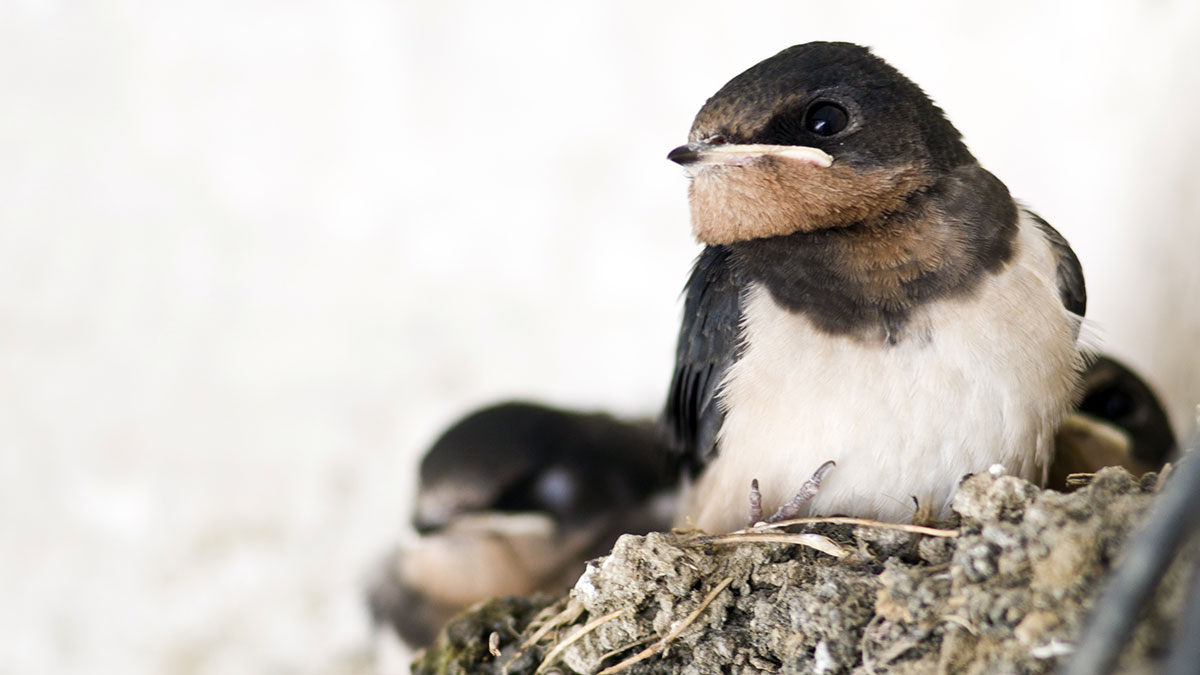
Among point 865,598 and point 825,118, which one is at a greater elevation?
point 825,118

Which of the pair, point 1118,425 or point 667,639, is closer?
point 667,639

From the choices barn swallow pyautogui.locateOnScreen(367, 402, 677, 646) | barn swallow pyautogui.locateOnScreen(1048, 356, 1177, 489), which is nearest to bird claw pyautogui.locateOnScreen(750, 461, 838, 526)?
barn swallow pyautogui.locateOnScreen(1048, 356, 1177, 489)

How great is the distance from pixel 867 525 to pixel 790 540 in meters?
0.09

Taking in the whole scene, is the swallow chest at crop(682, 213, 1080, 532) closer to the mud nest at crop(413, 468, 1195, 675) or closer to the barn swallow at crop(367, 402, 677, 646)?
the mud nest at crop(413, 468, 1195, 675)

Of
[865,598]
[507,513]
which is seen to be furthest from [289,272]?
[865,598]

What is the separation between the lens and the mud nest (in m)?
1.06

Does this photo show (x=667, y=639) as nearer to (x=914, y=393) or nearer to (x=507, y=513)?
(x=914, y=393)

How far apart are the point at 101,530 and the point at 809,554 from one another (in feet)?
7.47

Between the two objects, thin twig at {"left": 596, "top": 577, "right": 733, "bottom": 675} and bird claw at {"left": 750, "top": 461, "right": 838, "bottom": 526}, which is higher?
bird claw at {"left": 750, "top": 461, "right": 838, "bottom": 526}

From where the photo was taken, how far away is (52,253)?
A: 292 centimetres

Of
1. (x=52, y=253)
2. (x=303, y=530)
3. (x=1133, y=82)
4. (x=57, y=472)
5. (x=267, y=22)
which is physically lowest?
(x=303, y=530)

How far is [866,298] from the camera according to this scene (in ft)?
4.48

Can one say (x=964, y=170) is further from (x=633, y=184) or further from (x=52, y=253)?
(x=52, y=253)

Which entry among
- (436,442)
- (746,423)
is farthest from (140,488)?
(746,423)
